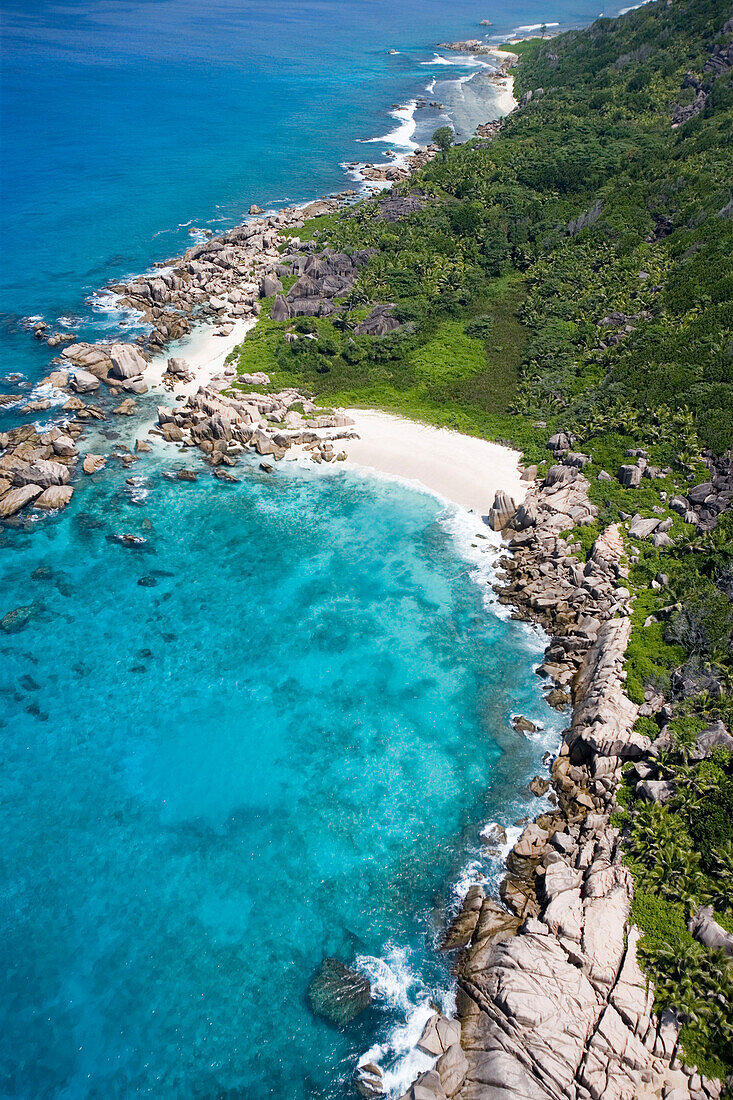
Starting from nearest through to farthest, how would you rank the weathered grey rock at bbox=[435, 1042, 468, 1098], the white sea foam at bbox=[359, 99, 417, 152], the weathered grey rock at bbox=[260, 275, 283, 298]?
the weathered grey rock at bbox=[435, 1042, 468, 1098]
the weathered grey rock at bbox=[260, 275, 283, 298]
the white sea foam at bbox=[359, 99, 417, 152]

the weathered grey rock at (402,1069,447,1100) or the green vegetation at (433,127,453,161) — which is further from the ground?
the green vegetation at (433,127,453,161)

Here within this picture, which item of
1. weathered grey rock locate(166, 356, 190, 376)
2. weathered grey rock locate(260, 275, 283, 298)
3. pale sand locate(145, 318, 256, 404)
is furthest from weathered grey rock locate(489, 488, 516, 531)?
weathered grey rock locate(260, 275, 283, 298)

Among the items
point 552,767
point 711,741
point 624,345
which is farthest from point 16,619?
point 624,345

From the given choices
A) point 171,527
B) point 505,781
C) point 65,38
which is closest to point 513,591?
point 505,781

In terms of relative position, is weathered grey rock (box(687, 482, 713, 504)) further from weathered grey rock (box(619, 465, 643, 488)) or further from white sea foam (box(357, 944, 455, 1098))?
white sea foam (box(357, 944, 455, 1098))

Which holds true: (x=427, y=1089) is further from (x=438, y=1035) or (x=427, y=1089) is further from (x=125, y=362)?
(x=125, y=362)

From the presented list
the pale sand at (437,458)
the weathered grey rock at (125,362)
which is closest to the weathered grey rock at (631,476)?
the pale sand at (437,458)
